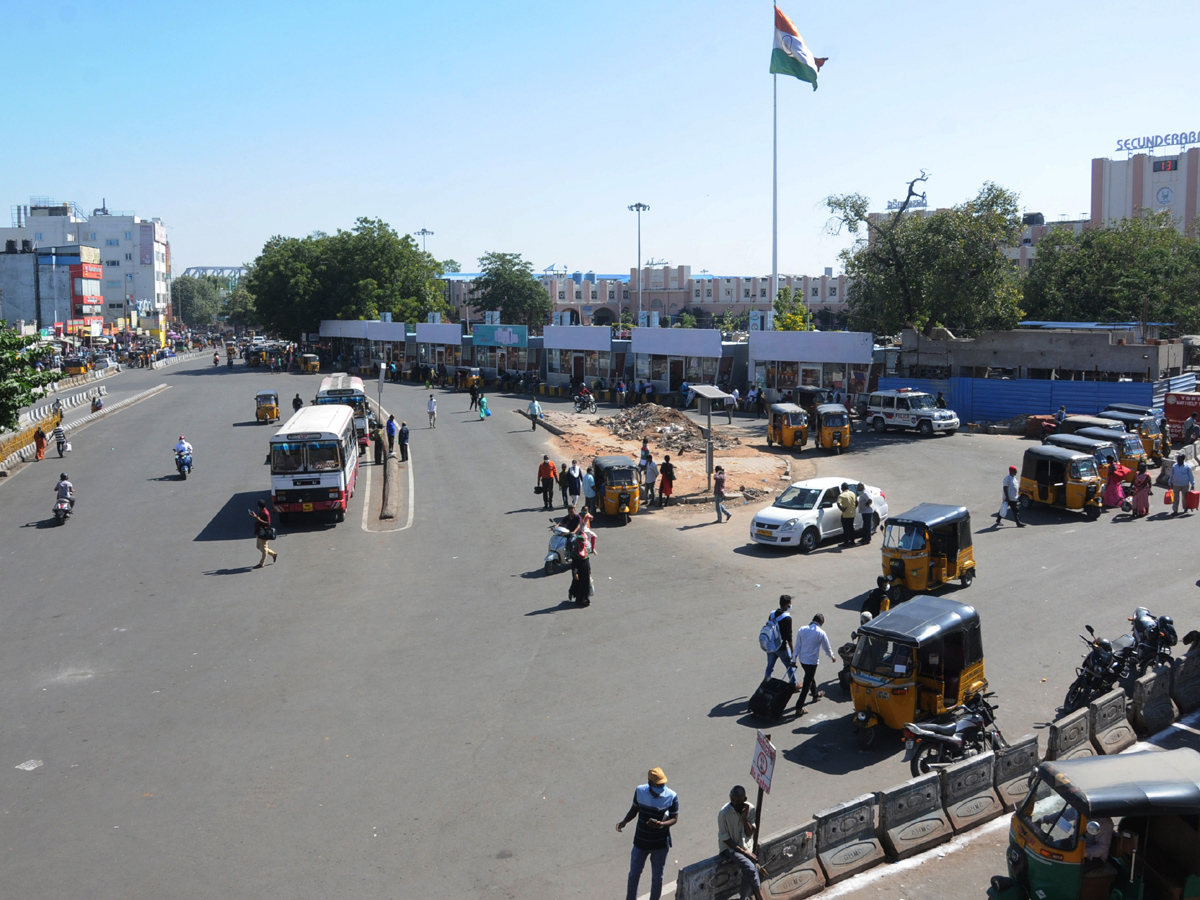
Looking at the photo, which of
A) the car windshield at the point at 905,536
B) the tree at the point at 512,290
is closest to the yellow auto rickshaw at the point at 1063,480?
the car windshield at the point at 905,536

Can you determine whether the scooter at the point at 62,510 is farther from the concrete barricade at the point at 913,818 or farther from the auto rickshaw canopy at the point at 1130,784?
the auto rickshaw canopy at the point at 1130,784

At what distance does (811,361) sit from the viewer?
47125 mm

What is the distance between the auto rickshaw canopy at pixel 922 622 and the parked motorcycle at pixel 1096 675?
164 centimetres

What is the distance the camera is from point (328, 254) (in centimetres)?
8512

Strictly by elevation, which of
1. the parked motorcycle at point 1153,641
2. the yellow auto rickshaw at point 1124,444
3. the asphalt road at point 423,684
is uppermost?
the yellow auto rickshaw at point 1124,444

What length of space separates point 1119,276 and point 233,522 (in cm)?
5580

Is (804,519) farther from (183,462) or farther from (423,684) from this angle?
(183,462)

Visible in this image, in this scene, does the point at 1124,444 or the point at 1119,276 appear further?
the point at 1119,276

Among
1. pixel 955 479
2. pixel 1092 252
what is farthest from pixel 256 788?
pixel 1092 252

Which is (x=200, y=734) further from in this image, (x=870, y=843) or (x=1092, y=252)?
(x=1092, y=252)

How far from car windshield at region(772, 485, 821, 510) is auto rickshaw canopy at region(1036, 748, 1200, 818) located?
13.8 meters

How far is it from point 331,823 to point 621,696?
14.4 feet

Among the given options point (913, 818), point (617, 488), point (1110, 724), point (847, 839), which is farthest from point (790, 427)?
point (847, 839)

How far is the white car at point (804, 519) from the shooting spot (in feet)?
67.7
